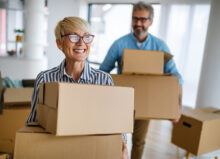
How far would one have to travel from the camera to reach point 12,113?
1.80 m

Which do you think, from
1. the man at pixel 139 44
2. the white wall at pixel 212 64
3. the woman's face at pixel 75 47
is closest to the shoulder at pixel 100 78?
the woman's face at pixel 75 47

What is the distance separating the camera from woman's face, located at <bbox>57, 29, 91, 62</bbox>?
972mm

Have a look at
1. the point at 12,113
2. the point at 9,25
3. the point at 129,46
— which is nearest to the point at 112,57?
the point at 129,46

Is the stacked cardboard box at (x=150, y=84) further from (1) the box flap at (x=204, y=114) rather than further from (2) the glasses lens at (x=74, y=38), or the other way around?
(1) the box flap at (x=204, y=114)

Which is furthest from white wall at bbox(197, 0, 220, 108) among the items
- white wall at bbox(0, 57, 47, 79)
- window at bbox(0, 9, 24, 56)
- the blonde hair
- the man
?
window at bbox(0, 9, 24, 56)

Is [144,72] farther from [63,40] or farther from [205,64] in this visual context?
[205,64]

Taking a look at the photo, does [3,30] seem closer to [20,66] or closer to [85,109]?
[20,66]

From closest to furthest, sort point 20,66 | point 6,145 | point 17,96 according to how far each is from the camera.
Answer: point 17,96, point 6,145, point 20,66

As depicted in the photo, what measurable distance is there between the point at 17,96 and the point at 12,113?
167mm

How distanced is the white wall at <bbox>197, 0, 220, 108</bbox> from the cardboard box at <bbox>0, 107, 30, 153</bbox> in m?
2.37

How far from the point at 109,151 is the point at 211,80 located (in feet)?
8.28

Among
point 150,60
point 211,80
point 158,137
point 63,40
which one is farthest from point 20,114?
point 211,80

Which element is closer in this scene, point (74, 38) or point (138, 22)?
point (74, 38)

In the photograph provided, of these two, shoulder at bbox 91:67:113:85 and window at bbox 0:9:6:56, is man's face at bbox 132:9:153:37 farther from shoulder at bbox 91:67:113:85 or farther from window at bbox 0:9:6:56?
window at bbox 0:9:6:56
